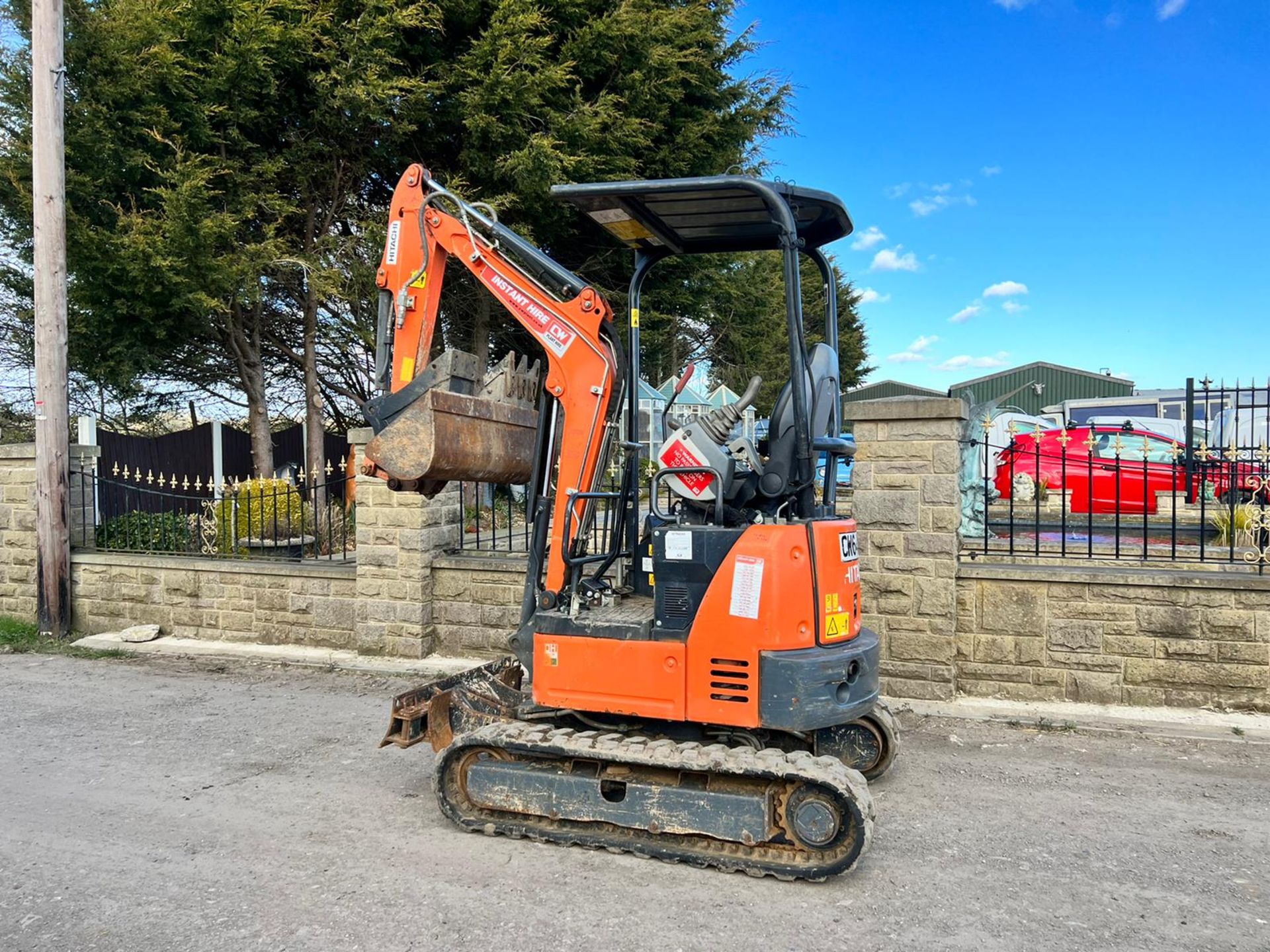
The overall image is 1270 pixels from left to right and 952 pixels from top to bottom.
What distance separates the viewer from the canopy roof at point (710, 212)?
13.9 feet

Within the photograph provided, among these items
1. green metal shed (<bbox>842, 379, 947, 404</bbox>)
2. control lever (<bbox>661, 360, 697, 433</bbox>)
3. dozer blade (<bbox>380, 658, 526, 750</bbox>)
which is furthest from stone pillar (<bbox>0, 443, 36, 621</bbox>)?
green metal shed (<bbox>842, 379, 947, 404</bbox>)

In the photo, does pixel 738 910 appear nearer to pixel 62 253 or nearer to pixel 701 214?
pixel 701 214

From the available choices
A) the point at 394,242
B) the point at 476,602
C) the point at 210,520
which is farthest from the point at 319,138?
the point at 394,242

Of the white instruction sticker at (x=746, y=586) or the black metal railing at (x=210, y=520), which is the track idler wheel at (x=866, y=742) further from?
the black metal railing at (x=210, y=520)

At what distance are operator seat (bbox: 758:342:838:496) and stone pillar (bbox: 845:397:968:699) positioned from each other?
2.17m

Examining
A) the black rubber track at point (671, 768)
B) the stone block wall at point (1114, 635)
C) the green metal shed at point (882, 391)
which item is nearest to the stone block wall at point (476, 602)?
the black rubber track at point (671, 768)

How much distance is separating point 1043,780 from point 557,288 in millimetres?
3958

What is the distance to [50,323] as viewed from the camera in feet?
30.3

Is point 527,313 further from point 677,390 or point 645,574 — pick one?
point 645,574

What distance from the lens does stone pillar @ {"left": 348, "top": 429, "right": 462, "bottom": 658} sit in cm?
797

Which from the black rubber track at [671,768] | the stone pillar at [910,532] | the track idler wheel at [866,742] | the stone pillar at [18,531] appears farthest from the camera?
the stone pillar at [18,531]

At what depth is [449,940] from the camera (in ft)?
11.1

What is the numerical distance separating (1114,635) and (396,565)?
5775mm

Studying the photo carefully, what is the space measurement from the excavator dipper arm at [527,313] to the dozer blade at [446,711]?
0.77 m
